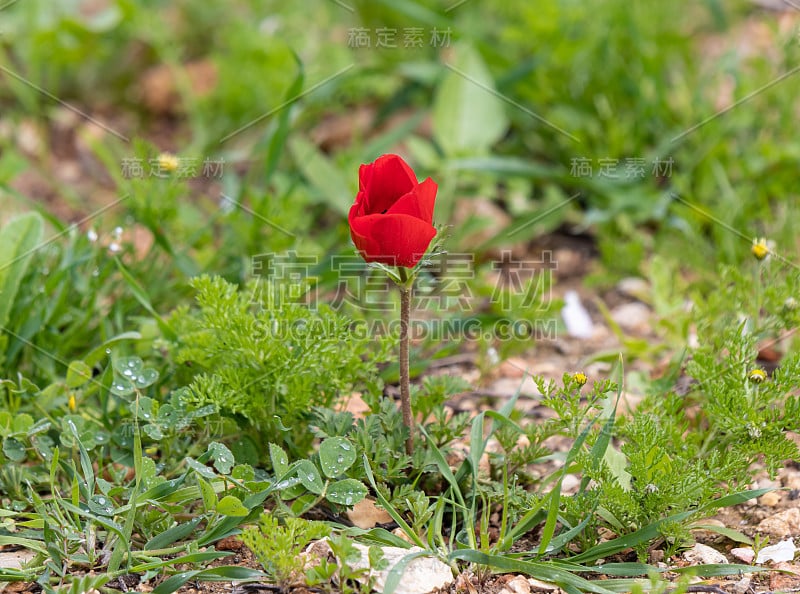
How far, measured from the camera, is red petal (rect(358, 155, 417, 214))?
4.91ft

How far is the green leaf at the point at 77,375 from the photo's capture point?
6.19 ft

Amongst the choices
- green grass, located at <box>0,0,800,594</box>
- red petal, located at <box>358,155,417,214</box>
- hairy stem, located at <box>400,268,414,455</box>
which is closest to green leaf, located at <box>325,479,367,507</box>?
green grass, located at <box>0,0,800,594</box>

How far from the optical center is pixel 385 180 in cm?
151

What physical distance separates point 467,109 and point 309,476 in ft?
5.95

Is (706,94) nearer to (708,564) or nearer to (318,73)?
(318,73)

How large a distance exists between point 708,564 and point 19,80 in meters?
2.98

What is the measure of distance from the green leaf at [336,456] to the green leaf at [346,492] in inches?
0.9

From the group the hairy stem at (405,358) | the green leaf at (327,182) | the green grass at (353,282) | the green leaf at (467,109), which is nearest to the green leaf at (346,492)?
the green grass at (353,282)

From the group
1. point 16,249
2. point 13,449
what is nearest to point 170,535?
point 13,449

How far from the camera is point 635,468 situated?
62.3 inches

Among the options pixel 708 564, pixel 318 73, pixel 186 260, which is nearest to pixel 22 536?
pixel 186 260

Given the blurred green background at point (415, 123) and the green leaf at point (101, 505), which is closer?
the green leaf at point (101, 505)

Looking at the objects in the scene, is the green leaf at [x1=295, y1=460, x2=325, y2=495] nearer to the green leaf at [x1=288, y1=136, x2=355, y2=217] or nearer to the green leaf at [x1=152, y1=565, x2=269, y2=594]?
the green leaf at [x1=152, y1=565, x2=269, y2=594]

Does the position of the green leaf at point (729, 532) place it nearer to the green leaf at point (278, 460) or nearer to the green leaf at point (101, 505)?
the green leaf at point (278, 460)
